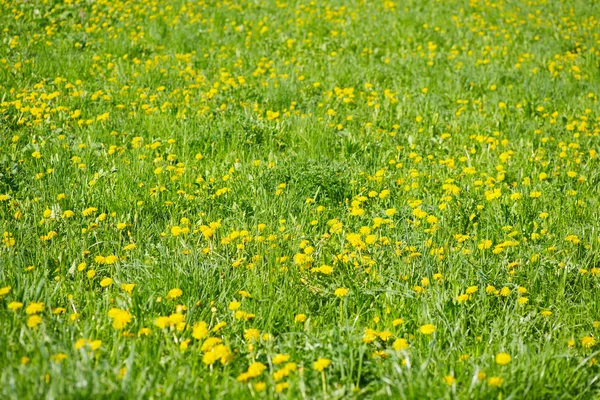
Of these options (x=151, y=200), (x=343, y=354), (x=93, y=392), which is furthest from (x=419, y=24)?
(x=93, y=392)

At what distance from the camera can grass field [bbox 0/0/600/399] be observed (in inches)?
82.0

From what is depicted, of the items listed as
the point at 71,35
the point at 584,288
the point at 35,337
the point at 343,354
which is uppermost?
the point at 71,35

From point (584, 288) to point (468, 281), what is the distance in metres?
0.60

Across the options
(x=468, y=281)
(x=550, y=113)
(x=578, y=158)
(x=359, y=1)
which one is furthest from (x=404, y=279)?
(x=359, y=1)

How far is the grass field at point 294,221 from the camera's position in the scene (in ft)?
6.83

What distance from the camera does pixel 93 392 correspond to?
5.60 feet

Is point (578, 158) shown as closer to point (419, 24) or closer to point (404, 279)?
point (404, 279)

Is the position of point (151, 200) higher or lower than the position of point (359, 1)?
lower

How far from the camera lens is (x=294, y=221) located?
3.38 meters

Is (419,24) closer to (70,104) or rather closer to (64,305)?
(70,104)

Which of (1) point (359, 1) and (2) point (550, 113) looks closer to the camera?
(2) point (550, 113)

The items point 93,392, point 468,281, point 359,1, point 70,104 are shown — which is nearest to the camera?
point 93,392

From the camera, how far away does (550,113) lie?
5.50 meters

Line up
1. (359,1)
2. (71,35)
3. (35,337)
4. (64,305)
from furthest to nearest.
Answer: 1. (359,1)
2. (71,35)
3. (64,305)
4. (35,337)
